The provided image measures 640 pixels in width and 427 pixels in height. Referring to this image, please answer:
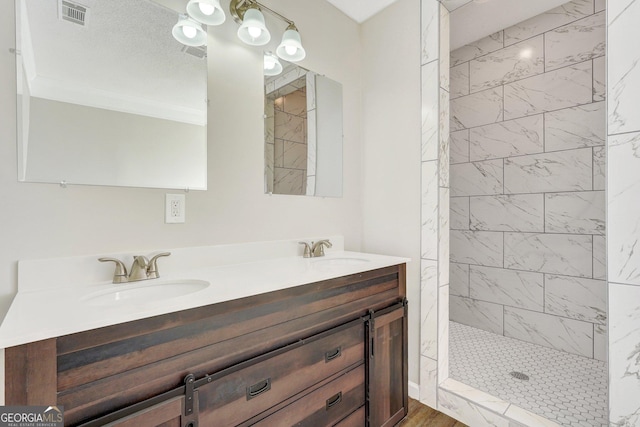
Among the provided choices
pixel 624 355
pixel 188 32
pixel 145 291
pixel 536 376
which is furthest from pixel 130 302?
pixel 536 376

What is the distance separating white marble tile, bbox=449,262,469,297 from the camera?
2860 millimetres

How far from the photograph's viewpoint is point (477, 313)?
2783 mm

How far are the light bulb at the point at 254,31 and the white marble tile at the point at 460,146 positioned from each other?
2161 mm

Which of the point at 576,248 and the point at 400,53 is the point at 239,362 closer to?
the point at 400,53

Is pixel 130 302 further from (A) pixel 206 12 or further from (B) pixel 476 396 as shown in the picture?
(B) pixel 476 396

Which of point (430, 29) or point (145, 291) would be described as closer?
point (145, 291)

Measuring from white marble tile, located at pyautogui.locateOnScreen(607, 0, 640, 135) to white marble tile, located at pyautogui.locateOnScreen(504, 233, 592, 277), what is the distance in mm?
1420

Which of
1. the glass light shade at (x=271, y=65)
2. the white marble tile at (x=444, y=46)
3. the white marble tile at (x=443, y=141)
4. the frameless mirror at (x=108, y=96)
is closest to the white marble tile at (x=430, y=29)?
the white marble tile at (x=444, y=46)

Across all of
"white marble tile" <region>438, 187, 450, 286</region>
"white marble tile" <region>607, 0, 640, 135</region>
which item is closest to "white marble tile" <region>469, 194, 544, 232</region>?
"white marble tile" <region>438, 187, 450, 286</region>

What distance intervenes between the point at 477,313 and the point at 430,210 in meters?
1.61

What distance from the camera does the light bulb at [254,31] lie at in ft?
4.97

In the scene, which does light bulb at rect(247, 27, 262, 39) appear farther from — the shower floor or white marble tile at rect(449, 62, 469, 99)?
the shower floor

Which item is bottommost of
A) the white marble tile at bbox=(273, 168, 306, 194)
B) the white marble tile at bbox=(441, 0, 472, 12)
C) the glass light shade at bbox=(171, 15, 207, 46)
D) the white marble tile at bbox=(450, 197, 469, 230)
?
the white marble tile at bbox=(450, 197, 469, 230)

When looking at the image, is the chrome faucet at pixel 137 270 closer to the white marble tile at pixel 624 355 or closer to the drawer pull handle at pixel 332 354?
the drawer pull handle at pixel 332 354
